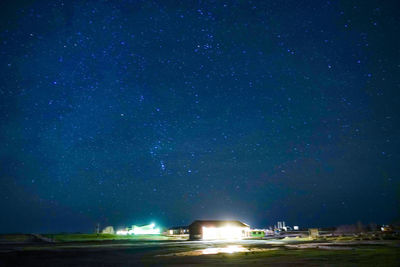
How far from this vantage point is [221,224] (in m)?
83.6

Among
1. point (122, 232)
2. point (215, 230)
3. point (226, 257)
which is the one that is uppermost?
point (226, 257)

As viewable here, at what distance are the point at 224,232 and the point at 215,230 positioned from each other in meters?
3.12

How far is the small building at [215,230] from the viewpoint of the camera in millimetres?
76750

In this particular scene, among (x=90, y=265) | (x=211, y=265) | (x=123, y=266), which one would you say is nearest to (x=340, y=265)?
(x=211, y=265)

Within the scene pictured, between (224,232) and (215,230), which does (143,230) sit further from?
(215,230)

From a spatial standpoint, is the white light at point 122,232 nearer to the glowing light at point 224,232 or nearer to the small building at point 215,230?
the small building at point 215,230

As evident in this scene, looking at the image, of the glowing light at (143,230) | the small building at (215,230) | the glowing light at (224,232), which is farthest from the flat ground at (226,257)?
the glowing light at (143,230)

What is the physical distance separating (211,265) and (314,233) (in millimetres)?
58628

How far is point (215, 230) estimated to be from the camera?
79375 millimetres

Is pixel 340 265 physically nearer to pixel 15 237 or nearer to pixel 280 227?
pixel 15 237

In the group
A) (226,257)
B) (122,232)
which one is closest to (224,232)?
(226,257)

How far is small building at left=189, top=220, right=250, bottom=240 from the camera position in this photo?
76750mm

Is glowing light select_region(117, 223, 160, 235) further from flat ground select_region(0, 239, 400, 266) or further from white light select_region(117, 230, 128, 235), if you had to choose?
flat ground select_region(0, 239, 400, 266)

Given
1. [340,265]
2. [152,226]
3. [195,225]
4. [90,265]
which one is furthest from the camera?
[152,226]
